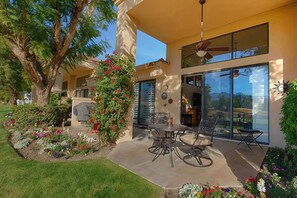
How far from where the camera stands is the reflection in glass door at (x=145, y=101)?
8.68 metres

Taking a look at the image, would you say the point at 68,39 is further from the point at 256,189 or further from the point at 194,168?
the point at 256,189

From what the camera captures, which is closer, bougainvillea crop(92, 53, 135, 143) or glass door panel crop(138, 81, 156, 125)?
bougainvillea crop(92, 53, 135, 143)

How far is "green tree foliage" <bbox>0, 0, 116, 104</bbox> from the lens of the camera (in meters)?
5.84

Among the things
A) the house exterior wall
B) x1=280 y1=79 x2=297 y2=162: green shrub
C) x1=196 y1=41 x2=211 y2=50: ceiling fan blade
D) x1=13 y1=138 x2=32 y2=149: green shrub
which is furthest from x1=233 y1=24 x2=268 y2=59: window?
x1=13 y1=138 x2=32 y2=149: green shrub

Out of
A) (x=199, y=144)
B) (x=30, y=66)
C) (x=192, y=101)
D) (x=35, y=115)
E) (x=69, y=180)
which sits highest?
(x=30, y=66)

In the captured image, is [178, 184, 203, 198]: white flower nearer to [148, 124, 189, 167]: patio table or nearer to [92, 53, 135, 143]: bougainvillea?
[148, 124, 189, 167]: patio table

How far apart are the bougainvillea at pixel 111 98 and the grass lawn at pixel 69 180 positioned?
1.26 metres

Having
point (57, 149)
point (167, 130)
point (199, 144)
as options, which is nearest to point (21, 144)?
point (57, 149)

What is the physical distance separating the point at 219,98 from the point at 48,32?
7.48 metres

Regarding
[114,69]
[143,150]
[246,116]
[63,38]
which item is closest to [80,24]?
[63,38]

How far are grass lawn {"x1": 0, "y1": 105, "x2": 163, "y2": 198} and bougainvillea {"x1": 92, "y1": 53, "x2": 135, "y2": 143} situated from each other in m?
1.26

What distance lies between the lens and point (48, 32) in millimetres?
6957

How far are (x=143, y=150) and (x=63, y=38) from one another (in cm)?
624

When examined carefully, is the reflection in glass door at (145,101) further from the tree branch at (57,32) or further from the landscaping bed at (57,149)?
the tree branch at (57,32)
